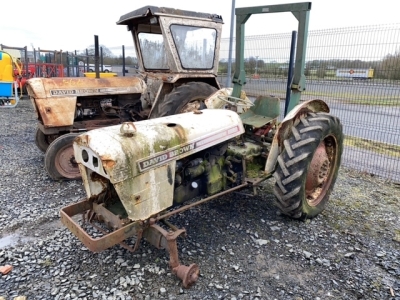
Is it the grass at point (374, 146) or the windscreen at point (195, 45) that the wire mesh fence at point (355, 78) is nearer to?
the grass at point (374, 146)

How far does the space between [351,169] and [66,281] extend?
15.0ft

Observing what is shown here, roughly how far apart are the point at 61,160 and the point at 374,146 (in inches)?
222

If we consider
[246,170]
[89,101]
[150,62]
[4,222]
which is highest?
[150,62]

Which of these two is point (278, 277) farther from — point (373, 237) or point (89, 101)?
point (89, 101)

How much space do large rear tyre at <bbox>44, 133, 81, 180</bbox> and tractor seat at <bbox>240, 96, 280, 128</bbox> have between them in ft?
8.28

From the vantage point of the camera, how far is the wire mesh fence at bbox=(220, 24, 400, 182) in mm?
5051

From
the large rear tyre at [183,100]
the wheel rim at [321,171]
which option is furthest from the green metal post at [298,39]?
the large rear tyre at [183,100]

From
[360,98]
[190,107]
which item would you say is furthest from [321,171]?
[360,98]

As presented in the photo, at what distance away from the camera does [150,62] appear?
19.9 ft

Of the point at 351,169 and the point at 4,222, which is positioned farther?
the point at 351,169

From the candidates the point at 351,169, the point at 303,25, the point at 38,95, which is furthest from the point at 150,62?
the point at 351,169

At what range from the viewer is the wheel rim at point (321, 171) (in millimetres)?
3420

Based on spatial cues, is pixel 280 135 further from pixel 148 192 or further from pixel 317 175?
pixel 148 192

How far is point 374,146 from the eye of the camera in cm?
642
